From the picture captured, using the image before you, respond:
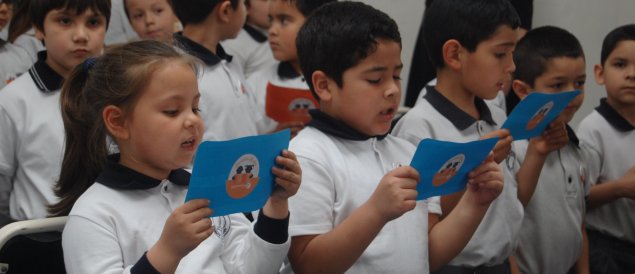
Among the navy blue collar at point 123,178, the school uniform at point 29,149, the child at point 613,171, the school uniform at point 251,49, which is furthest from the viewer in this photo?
the school uniform at point 251,49

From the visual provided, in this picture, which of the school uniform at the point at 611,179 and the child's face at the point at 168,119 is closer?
the child's face at the point at 168,119

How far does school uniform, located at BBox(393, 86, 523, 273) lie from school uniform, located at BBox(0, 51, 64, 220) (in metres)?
1.05

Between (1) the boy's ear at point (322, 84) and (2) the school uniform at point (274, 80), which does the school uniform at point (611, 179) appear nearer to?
(2) the school uniform at point (274, 80)

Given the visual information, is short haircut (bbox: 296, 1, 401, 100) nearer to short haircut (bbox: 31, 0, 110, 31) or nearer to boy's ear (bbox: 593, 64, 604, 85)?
short haircut (bbox: 31, 0, 110, 31)

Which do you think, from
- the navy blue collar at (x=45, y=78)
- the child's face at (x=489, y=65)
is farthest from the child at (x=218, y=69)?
the child's face at (x=489, y=65)

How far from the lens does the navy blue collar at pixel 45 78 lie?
284cm

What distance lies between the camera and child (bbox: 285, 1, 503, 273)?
2.12m

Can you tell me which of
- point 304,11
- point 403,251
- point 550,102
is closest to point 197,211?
point 403,251

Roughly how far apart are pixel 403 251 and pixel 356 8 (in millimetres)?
643

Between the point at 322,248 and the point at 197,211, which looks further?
the point at 322,248

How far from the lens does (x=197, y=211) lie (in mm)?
1735

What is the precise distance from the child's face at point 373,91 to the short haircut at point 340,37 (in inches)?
0.8

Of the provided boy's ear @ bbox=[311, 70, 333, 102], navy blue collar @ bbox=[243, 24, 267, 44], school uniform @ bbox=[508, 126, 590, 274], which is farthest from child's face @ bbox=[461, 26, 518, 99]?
navy blue collar @ bbox=[243, 24, 267, 44]

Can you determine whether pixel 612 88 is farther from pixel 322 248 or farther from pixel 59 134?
pixel 59 134
